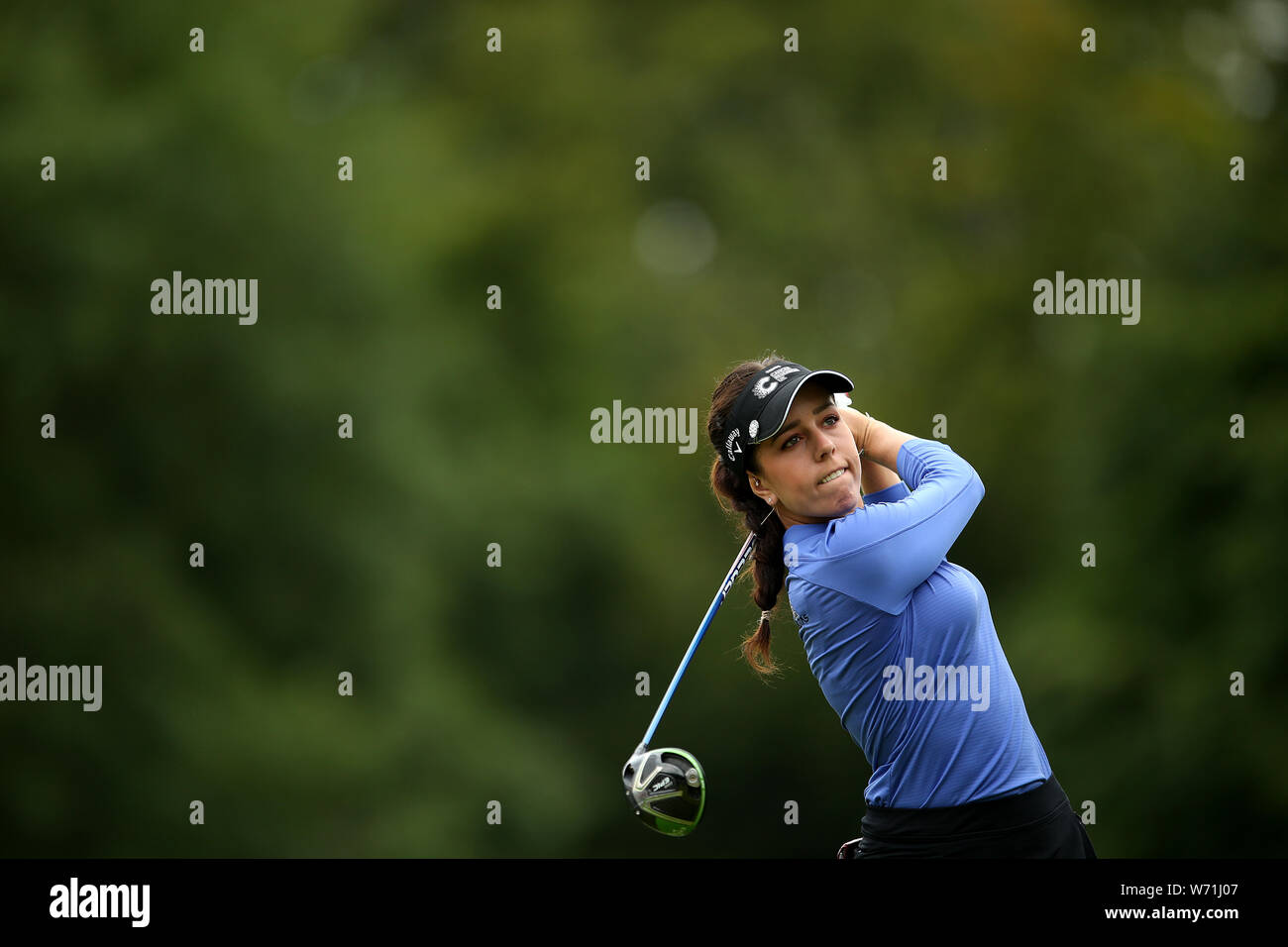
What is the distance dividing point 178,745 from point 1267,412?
7.33 metres

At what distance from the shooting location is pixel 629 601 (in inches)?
425

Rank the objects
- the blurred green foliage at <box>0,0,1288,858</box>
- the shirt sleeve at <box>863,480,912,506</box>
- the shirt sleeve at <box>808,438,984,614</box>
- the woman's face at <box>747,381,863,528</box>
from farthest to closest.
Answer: the blurred green foliage at <box>0,0,1288,858</box> → the shirt sleeve at <box>863,480,912,506</box> → the woman's face at <box>747,381,863,528</box> → the shirt sleeve at <box>808,438,984,614</box>

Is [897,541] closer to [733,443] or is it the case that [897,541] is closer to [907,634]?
[907,634]

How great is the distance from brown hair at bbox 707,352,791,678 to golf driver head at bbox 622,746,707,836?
31cm

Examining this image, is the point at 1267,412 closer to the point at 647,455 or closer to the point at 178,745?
the point at 647,455

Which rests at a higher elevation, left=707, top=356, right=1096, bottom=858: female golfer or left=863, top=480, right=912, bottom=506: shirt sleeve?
left=863, top=480, right=912, bottom=506: shirt sleeve

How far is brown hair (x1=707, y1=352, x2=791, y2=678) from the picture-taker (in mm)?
3305

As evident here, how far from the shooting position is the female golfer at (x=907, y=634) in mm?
3027

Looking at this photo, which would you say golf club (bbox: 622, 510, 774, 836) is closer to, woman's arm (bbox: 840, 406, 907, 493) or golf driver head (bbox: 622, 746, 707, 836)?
golf driver head (bbox: 622, 746, 707, 836)

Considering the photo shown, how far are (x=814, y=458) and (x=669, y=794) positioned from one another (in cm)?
84

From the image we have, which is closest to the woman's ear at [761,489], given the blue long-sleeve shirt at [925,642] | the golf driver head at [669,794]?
the blue long-sleeve shirt at [925,642]

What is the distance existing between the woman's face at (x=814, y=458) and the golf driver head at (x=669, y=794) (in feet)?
2.14

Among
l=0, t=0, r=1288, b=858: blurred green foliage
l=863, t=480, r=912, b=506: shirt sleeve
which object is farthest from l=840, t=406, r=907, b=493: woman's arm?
l=0, t=0, r=1288, b=858: blurred green foliage

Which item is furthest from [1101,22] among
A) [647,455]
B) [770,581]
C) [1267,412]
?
[770,581]
